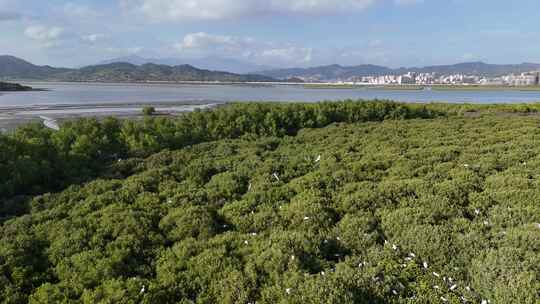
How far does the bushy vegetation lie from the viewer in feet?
15.5

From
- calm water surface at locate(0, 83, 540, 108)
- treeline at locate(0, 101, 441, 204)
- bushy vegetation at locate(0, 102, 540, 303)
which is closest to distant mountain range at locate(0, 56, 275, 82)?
calm water surface at locate(0, 83, 540, 108)

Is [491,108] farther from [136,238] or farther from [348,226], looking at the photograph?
[136,238]

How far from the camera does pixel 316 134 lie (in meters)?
15.4

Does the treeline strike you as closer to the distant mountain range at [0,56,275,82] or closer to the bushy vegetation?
the bushy vegetation

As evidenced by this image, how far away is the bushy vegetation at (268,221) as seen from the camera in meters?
4.72

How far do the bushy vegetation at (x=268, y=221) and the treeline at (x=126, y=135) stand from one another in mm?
71

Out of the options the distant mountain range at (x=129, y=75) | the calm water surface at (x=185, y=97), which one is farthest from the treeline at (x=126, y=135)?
the distant mountain range at (x=129, y=75)

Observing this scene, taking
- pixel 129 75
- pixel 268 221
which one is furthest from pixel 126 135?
pixel 129 75

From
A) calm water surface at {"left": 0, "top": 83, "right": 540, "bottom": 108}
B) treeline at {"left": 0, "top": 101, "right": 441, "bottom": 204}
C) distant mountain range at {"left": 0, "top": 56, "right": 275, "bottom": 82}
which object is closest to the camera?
treeline at {"left": 0, "top": 101, "right": 441, "bottom": 204}

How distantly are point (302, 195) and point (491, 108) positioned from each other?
24359 millimetres

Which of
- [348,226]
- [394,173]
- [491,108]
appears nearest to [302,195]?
[348,226]

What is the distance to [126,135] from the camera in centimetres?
1326

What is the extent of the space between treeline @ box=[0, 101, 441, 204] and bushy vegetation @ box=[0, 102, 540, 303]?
0.23 ft

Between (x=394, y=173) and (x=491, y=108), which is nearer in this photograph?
(x=394, y=173)
